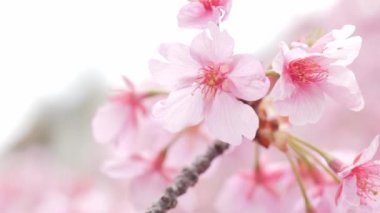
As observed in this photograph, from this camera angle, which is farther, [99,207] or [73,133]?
[73,133]

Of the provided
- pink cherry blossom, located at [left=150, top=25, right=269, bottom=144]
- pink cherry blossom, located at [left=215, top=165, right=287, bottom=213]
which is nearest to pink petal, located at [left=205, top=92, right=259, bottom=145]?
pink cherry blossom, located at [left=150, top=25, right=269, bottom=144]

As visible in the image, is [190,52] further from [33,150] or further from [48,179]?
[33,150]

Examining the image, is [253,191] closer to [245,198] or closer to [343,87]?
[245,198]

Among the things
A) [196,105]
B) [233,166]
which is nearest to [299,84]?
[196,105]

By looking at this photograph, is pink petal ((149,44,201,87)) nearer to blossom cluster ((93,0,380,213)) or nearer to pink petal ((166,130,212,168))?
blossom cluster ((93,0,380,213))

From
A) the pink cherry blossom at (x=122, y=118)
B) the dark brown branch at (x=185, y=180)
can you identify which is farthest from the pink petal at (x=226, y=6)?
the pink cherry blossom at (x=122, y=118)

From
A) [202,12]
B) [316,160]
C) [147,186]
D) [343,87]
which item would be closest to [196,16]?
[202,12]
